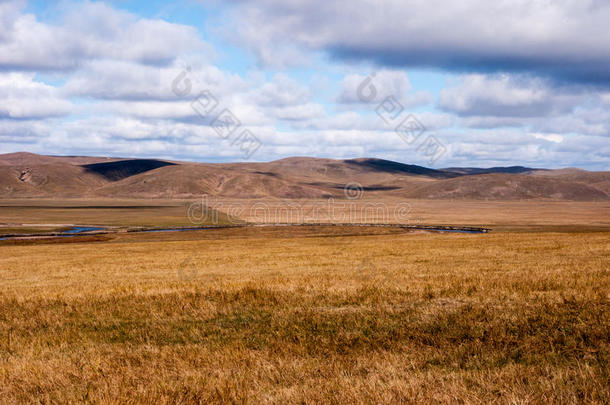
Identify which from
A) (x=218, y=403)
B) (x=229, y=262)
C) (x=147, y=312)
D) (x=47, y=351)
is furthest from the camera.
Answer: (x=229, y=262)

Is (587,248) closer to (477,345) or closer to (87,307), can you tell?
(477,345)

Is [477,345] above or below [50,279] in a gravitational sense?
above

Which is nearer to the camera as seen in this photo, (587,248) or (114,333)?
(114,333)

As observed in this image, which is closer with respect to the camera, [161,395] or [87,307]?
[161,395]

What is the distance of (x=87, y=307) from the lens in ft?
43.5

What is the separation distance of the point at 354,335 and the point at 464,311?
9.55ft

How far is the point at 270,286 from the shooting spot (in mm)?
15227

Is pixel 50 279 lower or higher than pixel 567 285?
lower

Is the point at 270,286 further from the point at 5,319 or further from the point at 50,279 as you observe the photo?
the point at 50,279

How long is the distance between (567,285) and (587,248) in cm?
1629

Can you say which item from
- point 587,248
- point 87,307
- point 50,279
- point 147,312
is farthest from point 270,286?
point 587,248

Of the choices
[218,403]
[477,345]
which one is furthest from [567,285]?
[218,403]

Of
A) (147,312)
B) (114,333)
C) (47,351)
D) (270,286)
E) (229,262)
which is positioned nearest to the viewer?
(47,351)

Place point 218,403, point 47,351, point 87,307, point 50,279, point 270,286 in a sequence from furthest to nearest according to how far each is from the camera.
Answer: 1. point 50,279
2. point 270,286
3. point 87,307
4. point 47,351
5. point 218,403
